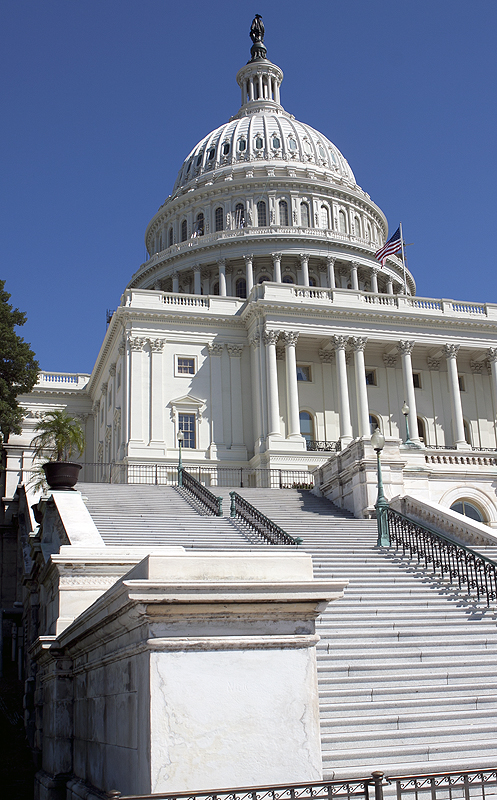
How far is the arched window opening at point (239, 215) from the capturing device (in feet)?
261

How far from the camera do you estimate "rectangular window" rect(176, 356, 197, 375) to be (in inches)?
2079

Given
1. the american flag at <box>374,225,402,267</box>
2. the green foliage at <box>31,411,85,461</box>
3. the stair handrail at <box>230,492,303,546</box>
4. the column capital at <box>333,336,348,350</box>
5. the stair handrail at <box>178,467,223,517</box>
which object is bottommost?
the stair handrail at <box>230,492,303,546</box>

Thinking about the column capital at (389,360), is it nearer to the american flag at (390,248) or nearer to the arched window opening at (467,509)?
the american flag at (390,248)

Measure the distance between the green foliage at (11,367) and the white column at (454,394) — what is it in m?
27.9

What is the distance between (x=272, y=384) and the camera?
2008 inches

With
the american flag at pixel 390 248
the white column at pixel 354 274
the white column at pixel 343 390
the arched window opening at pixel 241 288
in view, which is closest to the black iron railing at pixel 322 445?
the white column at pixel 343 390

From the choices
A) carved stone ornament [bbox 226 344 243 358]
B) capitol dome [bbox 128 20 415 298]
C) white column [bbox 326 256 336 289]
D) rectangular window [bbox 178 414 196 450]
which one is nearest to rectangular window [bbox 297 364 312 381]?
carved stone ornament [bbox 226 344 243 358]

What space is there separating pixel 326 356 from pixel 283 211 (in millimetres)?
28973

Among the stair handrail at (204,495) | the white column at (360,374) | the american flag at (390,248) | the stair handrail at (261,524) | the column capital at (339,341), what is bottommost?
the stair handrail at (261,524)

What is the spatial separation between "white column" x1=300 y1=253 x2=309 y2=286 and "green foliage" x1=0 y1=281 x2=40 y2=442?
35474 millimetres

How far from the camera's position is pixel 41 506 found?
20.9m

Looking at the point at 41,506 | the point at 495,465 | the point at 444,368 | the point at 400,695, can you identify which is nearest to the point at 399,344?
the point at 444,368

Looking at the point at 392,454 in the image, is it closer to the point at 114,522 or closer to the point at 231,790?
the point at 114,522

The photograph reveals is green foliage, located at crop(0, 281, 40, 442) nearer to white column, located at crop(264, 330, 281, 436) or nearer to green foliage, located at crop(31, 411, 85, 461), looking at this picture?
green foliage, located at crop(31, 411, 85, 461)
